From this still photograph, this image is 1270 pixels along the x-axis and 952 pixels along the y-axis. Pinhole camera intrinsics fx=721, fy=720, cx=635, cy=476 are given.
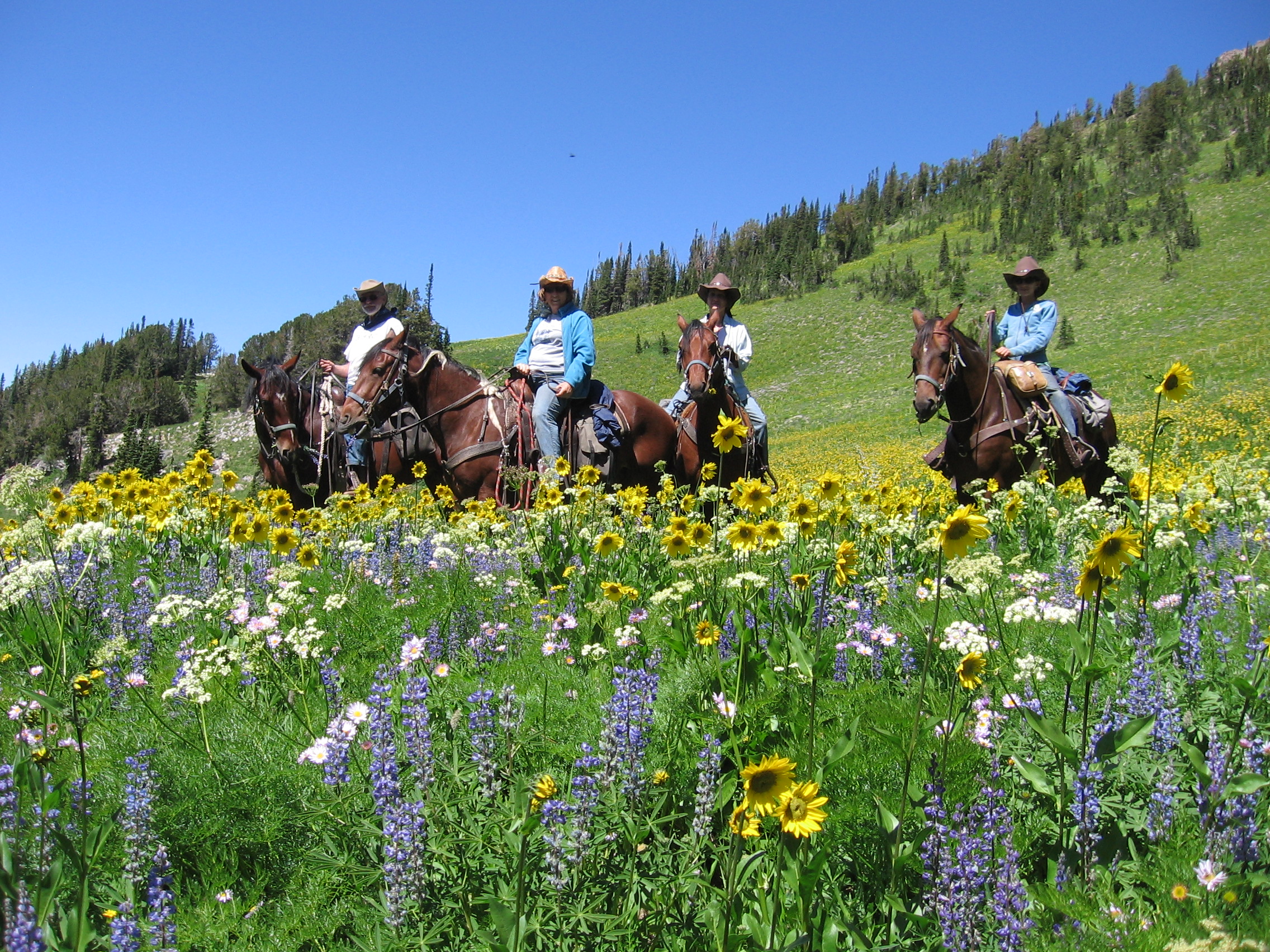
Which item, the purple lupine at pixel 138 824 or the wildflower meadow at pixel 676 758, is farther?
the purple lupine at pixel 138 824

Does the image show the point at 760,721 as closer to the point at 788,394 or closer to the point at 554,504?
the point at 554,504

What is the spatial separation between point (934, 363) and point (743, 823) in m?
8.12

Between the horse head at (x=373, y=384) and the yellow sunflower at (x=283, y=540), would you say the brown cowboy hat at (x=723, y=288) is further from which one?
the yellow sunflower at (x=283, y=540)

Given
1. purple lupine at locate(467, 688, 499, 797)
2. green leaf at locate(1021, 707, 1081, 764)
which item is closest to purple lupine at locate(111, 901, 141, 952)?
purple lupine at locate(467, 688, 499, 797)

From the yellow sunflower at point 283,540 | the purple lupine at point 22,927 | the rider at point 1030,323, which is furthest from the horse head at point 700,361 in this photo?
the purple lupine at point 22,927

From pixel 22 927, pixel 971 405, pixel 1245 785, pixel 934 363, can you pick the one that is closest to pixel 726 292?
pixel 934 363

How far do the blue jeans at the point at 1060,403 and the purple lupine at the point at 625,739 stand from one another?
8804 millimetres

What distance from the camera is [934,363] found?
8.84 m

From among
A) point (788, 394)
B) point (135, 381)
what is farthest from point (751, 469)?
point (135, 381)

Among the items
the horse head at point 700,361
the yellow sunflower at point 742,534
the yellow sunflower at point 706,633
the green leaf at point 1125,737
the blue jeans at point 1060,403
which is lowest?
the green leaf at point 1125,737

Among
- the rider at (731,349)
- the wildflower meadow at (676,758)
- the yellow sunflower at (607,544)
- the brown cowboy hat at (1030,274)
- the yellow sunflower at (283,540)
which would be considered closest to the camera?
the wildflower meadow at (676,758)

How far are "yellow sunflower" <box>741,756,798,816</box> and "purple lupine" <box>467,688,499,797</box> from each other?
1.11 meters

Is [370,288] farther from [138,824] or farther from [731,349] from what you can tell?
[138,824]

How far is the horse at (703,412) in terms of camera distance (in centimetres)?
874
